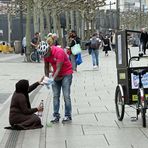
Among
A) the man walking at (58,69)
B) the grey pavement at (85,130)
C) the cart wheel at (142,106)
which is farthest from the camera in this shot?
the man walking at (58,69)

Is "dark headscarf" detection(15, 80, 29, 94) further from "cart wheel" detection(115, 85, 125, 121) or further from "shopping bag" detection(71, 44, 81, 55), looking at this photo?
"shopping bag" detection(71, 44, 81, 55)

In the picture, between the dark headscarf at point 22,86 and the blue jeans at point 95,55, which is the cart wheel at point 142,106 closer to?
the dark headscarf at point 22,86

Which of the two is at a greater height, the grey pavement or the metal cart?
the metal cart

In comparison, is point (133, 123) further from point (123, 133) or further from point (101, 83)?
point (101, 83)

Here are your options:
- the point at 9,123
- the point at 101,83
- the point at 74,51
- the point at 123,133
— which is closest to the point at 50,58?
the point at 9,123

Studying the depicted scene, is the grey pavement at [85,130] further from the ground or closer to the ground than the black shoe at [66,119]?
closer to the ground

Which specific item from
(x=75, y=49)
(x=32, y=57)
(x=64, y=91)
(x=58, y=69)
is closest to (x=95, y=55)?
(x=75, y=49)

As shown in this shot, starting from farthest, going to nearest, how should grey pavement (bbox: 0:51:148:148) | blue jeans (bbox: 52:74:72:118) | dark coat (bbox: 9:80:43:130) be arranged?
blue jeans (bbox: 52:74:72:118), dark coat (bbox: 9:80:43:130), grey pavement (bbox: 0:51:148:148)

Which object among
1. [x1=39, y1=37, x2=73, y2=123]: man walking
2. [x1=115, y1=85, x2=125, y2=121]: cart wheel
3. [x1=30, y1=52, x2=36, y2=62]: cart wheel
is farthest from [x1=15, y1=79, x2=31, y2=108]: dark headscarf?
[x1=30, y1=52, x2=36, y2=62]: cart wheel

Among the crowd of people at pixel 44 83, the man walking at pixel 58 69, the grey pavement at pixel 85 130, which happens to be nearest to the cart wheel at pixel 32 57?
the grey pavement at pixel 85 130

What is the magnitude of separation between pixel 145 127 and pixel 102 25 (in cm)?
7501

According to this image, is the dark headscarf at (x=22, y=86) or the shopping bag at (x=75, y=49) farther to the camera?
the shopping bag at (x=75, y=49)

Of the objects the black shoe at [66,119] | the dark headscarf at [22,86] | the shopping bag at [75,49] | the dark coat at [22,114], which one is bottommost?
the black shoe at [66,119]

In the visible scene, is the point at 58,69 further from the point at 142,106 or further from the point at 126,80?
the point at 142,106
